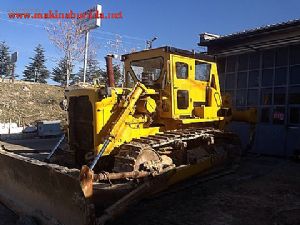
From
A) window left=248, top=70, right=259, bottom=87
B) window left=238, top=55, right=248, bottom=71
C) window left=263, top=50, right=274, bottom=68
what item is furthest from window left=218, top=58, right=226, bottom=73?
window left=263, top=50, right=274, bottom=68

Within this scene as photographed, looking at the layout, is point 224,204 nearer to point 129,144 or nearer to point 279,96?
point 129,144

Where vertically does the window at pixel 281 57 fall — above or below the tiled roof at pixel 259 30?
below

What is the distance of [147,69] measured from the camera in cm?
900

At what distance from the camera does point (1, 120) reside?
24375 mm

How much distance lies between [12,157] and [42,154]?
3.11 meters

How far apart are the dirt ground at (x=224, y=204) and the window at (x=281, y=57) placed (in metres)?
5.81

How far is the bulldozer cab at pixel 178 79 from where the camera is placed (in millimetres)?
8398

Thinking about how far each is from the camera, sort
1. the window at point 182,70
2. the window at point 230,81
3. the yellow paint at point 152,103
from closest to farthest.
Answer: the yellow paint at point 152,103, the window at point 182,70, the window at point 230,81

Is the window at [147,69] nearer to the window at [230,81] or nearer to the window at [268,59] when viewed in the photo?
the window at [268,59]

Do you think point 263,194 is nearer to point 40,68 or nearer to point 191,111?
point 191,111

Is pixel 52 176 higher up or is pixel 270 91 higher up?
pixel 270 91

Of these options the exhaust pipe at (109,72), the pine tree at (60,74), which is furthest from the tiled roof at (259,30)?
the pine tree at (60,74)

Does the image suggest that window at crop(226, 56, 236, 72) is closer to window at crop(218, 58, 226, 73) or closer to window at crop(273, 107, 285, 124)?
window at crop(218, 58, 226, 73)

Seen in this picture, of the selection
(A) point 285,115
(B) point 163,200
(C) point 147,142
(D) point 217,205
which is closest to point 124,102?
(C) point 147,142
